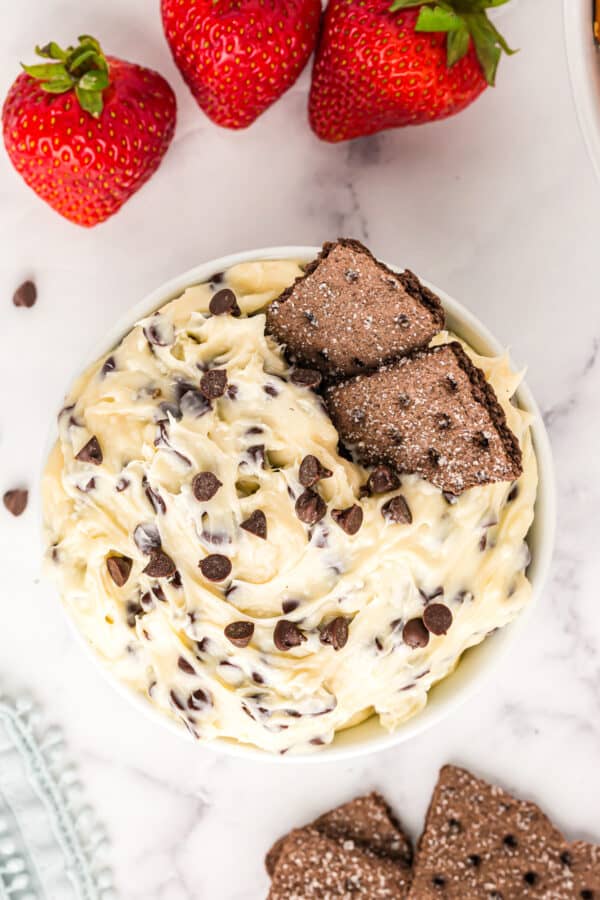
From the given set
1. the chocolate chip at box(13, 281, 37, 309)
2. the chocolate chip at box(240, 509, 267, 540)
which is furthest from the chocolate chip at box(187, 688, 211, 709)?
the chocolate chip at box(13, 281, 37, 309)

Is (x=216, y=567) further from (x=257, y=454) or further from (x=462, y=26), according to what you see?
(x=462, y=26)

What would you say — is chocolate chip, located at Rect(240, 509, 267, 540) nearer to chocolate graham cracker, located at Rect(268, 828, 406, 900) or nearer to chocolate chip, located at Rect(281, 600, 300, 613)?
chocolate chip, located at Rect(281, 600, 300, 613)

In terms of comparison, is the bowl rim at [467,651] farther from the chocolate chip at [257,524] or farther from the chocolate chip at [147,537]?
the chocolate chip at [257,524]

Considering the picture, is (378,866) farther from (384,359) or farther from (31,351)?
(31,351)

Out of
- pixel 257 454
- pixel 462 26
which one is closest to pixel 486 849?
pixel 257 454

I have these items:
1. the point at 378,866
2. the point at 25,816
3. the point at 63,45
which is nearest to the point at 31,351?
the point at 63,45

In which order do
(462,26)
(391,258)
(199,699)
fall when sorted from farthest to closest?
(391,258), (462,26), (199,699)
